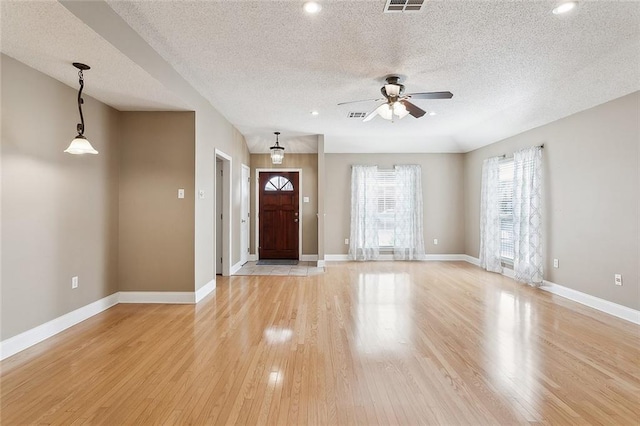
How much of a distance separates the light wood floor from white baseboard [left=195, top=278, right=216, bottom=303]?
265mm

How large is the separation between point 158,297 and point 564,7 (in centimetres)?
498

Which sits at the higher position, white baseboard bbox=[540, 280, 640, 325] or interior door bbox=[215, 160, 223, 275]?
interior door bbox=[215, 160, 223, 275]

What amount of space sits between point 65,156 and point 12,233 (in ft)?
3.08

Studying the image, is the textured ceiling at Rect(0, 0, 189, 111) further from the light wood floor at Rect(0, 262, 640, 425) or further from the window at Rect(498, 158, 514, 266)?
the window at Rect(498, 158, 514, 266)

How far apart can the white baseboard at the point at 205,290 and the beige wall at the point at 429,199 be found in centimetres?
328

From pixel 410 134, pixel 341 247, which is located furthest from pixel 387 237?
pixel 410 134

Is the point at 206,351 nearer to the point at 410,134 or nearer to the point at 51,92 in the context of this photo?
the point at 51,92

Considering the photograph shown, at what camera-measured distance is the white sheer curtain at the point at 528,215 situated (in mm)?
4902

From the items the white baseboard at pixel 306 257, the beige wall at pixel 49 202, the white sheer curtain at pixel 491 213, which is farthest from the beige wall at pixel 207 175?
the white sheer curtain at pixel 491 213

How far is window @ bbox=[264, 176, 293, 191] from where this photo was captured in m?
7.57

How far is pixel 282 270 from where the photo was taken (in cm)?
625

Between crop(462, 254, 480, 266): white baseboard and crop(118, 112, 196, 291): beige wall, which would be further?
crop(462, 254, 480, 266): white baseboard

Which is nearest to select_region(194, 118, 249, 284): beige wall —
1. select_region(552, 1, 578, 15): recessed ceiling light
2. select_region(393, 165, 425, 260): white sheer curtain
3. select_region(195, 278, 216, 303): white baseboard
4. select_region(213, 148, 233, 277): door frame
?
A: select_region(195, 278, 216, 303): white baseboard

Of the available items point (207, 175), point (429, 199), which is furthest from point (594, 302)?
point (207, 175)
